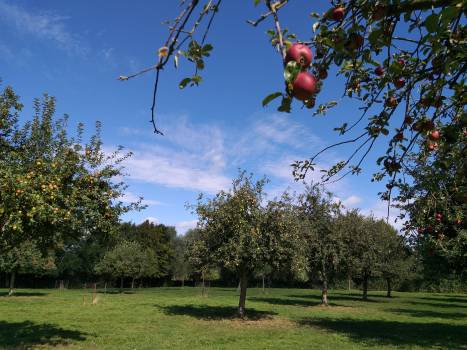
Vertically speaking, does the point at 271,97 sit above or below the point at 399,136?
below

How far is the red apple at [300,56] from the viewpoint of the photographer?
1.52m

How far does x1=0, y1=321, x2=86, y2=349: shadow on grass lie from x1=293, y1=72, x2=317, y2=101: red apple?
12.0m

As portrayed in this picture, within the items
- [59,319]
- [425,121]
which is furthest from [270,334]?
[425,121]

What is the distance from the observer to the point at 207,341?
1313cm

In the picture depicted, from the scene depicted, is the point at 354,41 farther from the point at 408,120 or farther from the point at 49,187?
the point at 49,187

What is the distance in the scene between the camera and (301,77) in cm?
152

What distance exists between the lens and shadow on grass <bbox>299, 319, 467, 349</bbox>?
1377 centimetres

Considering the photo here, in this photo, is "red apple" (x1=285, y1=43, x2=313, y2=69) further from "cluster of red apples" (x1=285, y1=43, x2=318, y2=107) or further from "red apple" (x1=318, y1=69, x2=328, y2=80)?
"red apple" (x1=318, y1=69, x2=328, y2=80)

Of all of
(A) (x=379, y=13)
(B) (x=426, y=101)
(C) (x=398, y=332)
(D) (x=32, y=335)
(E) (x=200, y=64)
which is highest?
(B) (x=426, y=101)

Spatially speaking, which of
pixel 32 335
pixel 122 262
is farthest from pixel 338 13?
pixel 122 262

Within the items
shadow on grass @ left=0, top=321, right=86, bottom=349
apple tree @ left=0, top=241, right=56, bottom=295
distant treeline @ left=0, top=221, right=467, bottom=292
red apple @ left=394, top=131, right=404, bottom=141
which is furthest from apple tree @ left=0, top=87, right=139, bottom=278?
distant treeline @ left=0, top=221, right=467, bottom=292

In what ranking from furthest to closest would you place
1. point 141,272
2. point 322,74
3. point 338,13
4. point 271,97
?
point 141,272 → point 322,74 → point 338,13 → point 271,97

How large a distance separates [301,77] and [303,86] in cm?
4

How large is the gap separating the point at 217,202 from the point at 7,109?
10.9m
